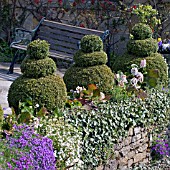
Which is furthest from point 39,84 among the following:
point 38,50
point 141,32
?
point 141,32

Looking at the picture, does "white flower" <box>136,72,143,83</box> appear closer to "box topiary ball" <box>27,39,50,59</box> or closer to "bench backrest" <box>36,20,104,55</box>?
"box topiary ball" <box>27,39,50,59</box>

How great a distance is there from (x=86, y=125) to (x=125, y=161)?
1.03 meters

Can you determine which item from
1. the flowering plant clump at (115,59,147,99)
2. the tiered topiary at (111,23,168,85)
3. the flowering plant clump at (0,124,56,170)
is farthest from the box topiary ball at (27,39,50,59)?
the tiered topiary at (111,23,168,85)

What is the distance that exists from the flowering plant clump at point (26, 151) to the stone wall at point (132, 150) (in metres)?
1.21

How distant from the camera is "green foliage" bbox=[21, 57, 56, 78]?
17.0 feet

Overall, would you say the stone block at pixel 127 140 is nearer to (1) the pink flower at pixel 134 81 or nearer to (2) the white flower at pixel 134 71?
(1) the pink flower at pixel 134 81

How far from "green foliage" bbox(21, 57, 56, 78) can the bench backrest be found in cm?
372

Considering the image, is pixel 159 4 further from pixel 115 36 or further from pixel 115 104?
pixel 115 104

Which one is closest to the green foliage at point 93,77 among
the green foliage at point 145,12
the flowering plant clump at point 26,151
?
the flowering plant clump at point 26,151

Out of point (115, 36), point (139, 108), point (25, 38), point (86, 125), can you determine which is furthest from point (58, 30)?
point (86, 125)

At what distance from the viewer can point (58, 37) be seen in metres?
9.38

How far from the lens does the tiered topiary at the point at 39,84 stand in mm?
5078

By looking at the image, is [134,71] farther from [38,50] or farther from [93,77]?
[38,50]

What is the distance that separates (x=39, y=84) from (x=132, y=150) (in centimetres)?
163
